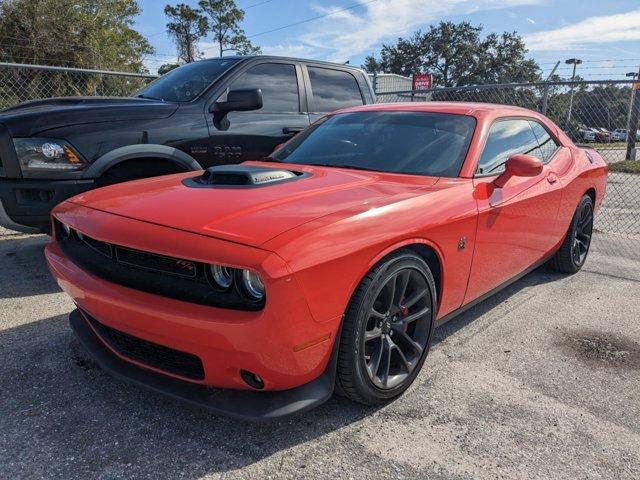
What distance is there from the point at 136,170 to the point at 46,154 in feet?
2.13

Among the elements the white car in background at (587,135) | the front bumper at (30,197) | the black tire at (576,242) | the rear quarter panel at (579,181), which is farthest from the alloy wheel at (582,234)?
the white car in background at (587,135)

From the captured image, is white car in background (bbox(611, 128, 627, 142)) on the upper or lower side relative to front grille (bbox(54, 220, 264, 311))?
upper

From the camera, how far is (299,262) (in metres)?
1.83

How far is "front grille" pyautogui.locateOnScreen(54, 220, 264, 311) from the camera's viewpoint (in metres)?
1.92

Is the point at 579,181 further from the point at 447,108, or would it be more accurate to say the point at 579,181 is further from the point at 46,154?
the point at 46,154

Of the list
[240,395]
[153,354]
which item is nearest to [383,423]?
[240,395]

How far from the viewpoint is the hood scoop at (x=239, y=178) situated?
2.57 metres

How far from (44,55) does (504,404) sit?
2563 centimetres

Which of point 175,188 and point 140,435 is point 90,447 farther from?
point 175,188

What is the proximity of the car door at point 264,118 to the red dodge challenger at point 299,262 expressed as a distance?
1264 mm

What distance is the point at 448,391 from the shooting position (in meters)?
2.57

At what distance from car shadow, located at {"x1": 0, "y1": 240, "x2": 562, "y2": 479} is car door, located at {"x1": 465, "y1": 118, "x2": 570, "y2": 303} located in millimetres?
1196

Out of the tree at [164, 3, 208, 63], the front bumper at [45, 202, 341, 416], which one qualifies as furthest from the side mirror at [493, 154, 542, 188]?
the tree at [164, 3, 208, 63]

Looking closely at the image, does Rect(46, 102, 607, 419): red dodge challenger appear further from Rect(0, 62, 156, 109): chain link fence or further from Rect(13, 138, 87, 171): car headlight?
Rect(0, 62, 156, 109): chain link fence
